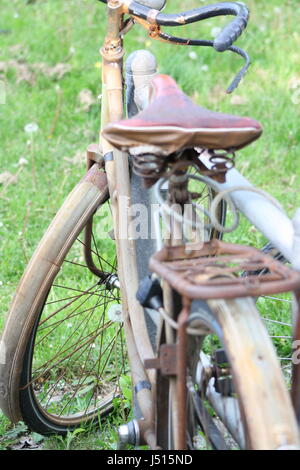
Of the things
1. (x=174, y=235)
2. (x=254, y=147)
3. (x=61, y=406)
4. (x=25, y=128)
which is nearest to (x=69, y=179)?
(x=25, y=128)

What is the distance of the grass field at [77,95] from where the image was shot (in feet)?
13.3

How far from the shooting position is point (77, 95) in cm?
500

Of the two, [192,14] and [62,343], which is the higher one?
[192,14]

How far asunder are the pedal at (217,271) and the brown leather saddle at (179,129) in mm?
235

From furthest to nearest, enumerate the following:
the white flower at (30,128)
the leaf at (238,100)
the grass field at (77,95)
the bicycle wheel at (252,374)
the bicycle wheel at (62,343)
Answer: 1. the leaf at (238,100)
2. the white flower at (30,128)
3. the grass field at (77,95)
4. the bicycle wheel at (62,343)
5. the bicycle wheel at (252,374)

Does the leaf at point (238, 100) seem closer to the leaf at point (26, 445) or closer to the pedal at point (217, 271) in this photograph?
the leaf at point (26, 445)

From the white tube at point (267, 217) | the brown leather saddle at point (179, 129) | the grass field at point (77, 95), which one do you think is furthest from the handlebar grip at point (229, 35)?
the grass field at point (77, 95)

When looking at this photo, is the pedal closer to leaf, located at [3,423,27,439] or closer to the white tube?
the white tube

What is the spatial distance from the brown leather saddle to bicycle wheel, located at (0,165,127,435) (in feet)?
1.90

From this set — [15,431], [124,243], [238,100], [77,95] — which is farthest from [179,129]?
[77,95]

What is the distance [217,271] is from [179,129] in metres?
0.32

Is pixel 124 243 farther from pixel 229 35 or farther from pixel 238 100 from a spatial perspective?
pixel 238 100

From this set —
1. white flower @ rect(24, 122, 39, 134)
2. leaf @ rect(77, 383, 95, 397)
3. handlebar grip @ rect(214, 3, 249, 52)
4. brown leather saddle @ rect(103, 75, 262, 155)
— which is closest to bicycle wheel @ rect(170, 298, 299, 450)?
brown leather saddle @ rect(103, 75, 262, 155)

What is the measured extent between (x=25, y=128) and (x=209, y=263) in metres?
3.18
